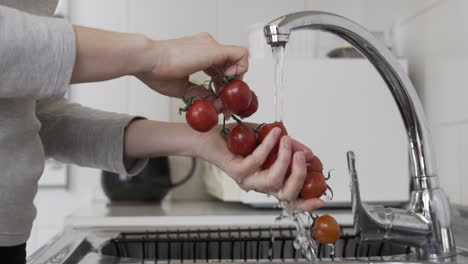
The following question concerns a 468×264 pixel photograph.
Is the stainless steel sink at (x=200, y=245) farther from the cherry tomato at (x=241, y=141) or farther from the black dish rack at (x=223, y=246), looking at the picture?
the cherry tomato at (x=241, y=141)

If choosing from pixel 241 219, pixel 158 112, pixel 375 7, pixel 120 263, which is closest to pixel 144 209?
pixel 241 219

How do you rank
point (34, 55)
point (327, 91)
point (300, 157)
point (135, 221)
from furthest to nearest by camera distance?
point (327, 91), point (135, 221), point (300, 157), point (34, 55)

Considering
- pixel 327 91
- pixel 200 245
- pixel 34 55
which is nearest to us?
pixel 34 55

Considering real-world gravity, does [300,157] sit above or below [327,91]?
below

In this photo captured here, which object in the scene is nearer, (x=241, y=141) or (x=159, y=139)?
(x=241, y=141)

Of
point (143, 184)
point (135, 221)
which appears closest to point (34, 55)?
point (135, 221)

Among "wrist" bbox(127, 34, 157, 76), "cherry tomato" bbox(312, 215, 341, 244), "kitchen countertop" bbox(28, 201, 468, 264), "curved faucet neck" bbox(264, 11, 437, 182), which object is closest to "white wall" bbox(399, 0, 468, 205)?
"kitchen countertop" bbox(28, 201, 468, 264)

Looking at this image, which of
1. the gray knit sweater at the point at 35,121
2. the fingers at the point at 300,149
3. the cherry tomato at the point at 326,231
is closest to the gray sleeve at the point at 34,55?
the gray knit sweater at the point at 35,121

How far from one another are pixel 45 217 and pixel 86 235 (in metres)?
0.87

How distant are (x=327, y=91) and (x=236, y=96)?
80 centimetres

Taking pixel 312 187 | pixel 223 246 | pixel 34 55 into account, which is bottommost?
pixel 223 246

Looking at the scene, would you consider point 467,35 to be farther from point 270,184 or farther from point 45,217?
point 45,217

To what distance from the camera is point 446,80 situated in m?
1.28

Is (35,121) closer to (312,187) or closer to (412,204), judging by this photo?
(312,187)
